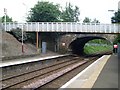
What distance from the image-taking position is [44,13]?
77625 mm

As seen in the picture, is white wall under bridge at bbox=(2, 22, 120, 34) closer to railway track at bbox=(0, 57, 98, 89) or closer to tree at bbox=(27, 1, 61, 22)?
tree at bbox=(27, 1, 61, 22)

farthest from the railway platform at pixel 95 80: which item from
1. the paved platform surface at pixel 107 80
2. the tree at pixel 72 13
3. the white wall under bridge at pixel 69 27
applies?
the tree at pixel 72 13

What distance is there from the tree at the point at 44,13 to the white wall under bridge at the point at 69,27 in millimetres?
13913

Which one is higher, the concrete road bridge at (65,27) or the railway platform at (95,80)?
the concrete road bridge at (65,27)

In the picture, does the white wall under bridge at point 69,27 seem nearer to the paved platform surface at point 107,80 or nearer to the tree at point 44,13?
the tree at point 44,13

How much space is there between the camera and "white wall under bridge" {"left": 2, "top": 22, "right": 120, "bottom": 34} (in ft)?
204

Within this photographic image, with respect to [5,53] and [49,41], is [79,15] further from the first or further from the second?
[5,53]

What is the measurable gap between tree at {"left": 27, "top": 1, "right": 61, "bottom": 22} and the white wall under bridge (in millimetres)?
13913

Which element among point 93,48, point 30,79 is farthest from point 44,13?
point 30,79

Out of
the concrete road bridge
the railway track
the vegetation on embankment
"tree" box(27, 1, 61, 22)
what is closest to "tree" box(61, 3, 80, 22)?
the vegetation on embankment

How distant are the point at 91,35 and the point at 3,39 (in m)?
20.1

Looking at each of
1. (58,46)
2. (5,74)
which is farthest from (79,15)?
(5,74)

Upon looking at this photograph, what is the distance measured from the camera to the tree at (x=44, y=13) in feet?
254

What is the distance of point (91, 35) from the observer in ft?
220
